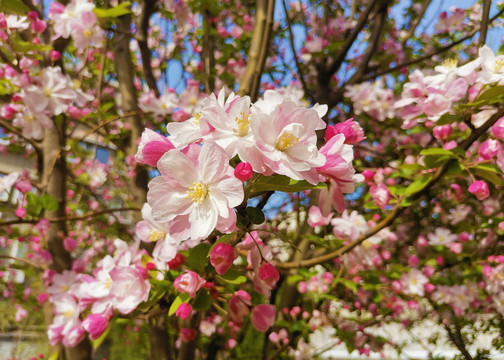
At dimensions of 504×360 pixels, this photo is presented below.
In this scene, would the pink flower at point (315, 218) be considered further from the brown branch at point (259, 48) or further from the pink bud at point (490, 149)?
the pink bud at point (490, 149)

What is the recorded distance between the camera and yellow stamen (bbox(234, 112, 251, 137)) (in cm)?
56

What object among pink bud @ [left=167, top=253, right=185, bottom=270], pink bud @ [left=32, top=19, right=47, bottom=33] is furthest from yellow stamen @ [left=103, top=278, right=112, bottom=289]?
pink bud @ [left=32, top=19, right=47, bottom=33]

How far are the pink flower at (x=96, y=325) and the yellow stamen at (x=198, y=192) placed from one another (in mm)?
497

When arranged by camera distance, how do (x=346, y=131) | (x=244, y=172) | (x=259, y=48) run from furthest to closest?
1. (x=259, y=48)
2. (x=346, y=131)
3. (x=244, y=172)

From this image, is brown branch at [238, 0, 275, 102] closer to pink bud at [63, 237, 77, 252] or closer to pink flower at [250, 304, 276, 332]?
pink flower at [250, 304, 276, 332]

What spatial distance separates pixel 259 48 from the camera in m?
1.39

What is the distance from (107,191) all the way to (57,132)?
2.31 meters

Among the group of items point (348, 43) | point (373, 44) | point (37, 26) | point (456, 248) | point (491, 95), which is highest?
point (373, 44)

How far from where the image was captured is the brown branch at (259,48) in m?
1.33

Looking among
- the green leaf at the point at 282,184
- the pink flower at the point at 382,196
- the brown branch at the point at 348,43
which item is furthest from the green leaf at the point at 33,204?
the brown branch at the point at 348,43

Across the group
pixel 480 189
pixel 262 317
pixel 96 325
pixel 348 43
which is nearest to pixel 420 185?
pixel 480 189

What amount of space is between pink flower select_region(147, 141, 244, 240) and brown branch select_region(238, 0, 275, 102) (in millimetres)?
799

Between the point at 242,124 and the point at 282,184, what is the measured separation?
114mm

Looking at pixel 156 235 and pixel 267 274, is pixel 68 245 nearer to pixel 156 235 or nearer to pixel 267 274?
pixel 156 235
